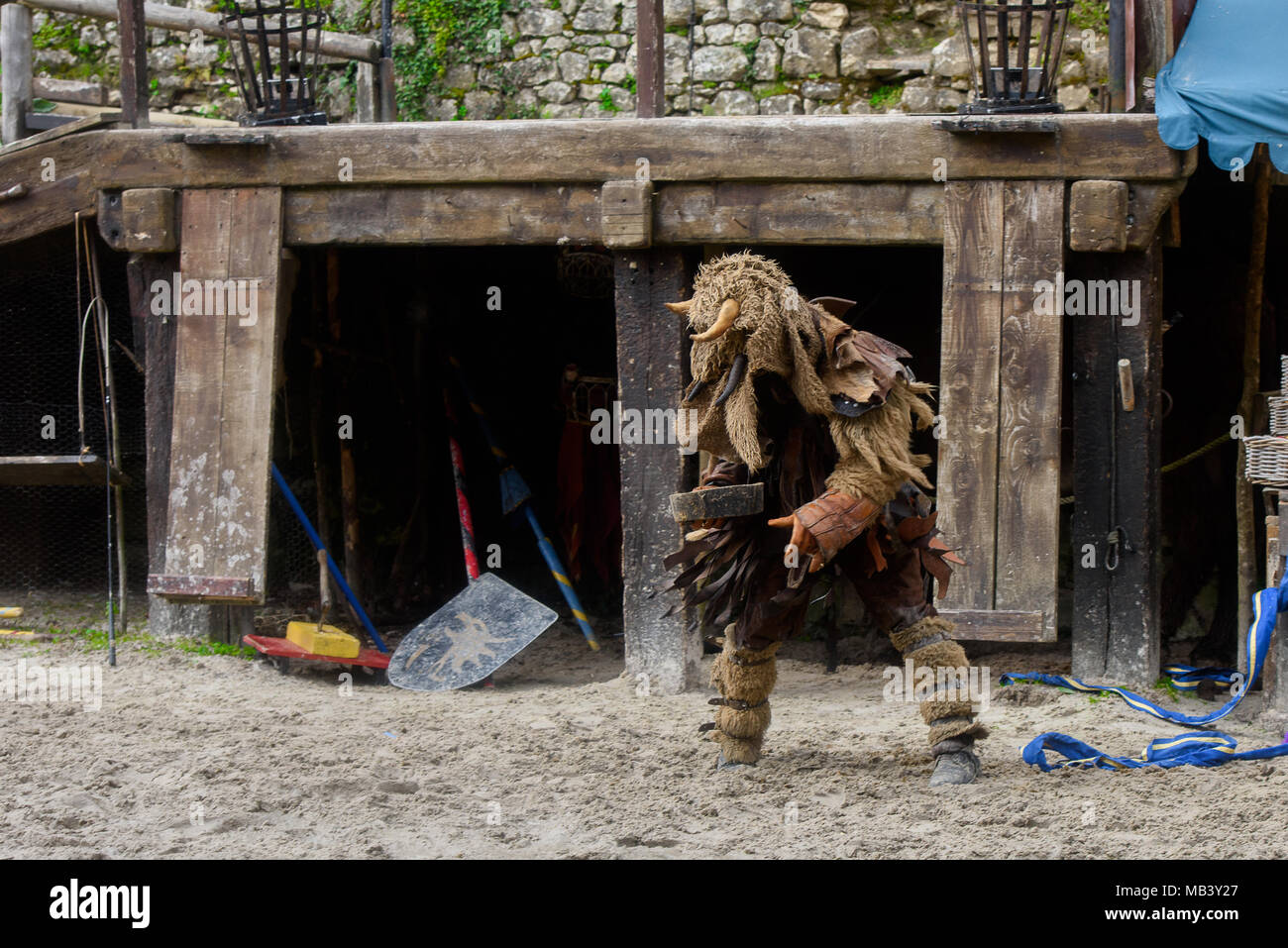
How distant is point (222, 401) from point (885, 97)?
180 inches

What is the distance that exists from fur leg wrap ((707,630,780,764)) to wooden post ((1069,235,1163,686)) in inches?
77.6

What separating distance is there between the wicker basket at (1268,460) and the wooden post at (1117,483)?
63 centimetres

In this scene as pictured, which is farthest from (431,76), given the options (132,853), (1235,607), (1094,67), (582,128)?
(132,853)

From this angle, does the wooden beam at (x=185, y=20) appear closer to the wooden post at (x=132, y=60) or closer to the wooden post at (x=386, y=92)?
the wooden post at (x=386, y=92)

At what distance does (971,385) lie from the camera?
598 centimetres

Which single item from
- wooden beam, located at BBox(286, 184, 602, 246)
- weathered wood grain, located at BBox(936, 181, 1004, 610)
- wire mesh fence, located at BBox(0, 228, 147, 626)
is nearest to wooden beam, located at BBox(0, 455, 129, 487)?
wire mesh fence, located at BBox(0, 228, 147, 626)

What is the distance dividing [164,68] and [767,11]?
13.9 ft

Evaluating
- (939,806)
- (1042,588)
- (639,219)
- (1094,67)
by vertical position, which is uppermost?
(1094,67)

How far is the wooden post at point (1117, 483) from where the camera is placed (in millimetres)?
6074
